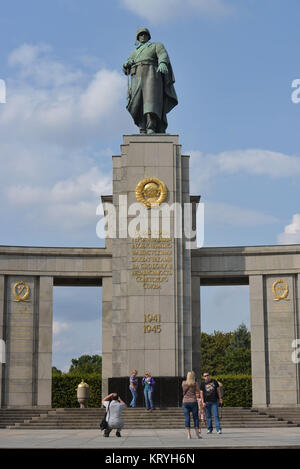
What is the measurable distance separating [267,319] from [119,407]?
1792 cm

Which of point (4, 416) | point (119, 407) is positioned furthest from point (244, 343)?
point (119, 407)

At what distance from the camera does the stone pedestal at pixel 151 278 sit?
34562mm

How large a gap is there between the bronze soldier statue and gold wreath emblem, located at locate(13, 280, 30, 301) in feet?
33.5

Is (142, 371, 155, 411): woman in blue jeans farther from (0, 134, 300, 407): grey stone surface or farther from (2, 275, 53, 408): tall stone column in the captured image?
(2, 275, 53, 408): tall stone column

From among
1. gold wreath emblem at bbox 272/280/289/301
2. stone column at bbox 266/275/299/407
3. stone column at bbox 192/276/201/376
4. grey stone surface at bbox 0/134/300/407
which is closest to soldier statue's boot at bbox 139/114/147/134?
grey stone surface at bbox 0/134/300/407

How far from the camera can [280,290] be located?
37.7 m

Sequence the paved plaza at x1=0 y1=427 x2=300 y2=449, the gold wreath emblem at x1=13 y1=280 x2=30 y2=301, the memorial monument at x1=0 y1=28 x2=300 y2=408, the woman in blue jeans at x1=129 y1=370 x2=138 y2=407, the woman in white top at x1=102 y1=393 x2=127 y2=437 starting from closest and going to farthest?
the paved plaza at x1=0 y1=427 x2=300 y2=449 → the woman in white top at x1=102 y1=393 x2=127 y2=437 → the woman in blue jeans at x1=129 y1=370 x2=138 y2=407 → the memorial monument at x1=0 y1=28 x2=300 y2=408 → the gold wreath emblem at x1=13 y1=280 x2=30 y2=301

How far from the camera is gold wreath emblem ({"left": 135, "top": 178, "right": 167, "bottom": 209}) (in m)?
35.8

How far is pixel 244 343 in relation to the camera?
3846 inches

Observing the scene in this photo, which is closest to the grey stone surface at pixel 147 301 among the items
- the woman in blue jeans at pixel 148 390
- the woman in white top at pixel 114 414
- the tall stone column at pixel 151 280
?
the tall stone column at pixel 151 280

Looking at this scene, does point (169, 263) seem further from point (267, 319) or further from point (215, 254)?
point (267, 319)

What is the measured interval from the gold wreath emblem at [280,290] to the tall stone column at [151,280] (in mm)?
5067
